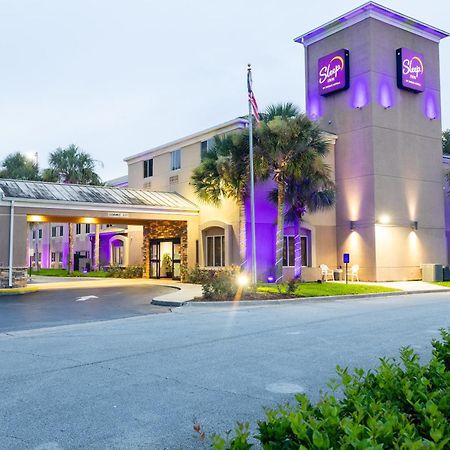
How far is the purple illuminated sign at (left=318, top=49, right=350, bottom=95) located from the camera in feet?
96.0

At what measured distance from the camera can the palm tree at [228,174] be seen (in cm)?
2391

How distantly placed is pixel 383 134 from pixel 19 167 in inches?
Result: 1304

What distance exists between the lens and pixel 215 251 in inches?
1110

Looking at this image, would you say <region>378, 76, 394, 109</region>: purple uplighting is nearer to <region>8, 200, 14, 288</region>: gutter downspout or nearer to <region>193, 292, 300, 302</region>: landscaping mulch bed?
<region>193, 292, 300, 302</region>: landscaping mulch bed

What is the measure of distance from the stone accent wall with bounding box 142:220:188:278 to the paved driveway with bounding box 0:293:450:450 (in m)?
15.6

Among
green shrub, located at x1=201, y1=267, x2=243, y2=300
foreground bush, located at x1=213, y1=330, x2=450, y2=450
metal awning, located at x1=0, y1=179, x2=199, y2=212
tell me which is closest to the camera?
foreground bush, located at x1=213, y1=330, x2=450, y2=450

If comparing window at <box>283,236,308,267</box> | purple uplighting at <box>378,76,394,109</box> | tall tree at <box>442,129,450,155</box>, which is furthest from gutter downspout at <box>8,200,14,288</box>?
tall tree at <box>442,129,450,155</box>

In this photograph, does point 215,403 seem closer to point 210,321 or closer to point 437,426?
point 437,426

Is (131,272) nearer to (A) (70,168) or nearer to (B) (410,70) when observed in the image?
(A) (70,168)

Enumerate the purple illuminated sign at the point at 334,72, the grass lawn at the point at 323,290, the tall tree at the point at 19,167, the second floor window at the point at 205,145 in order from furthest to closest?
the tall tree at the point at 19,167 < the purple illuminated sign at the point at 334,72 < the second floor window at the point at 205,145 < the grass lawn at the point at 323,290

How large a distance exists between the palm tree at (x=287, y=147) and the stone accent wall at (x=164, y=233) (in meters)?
6.86

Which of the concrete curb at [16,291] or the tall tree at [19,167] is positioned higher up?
the tall tree at [19,167]

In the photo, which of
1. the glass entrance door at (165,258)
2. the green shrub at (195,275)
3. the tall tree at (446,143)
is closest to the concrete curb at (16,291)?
the green shrub at (195,275)

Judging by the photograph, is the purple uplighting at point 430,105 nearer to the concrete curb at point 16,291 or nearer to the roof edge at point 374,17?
the roof edge at point 374,17
